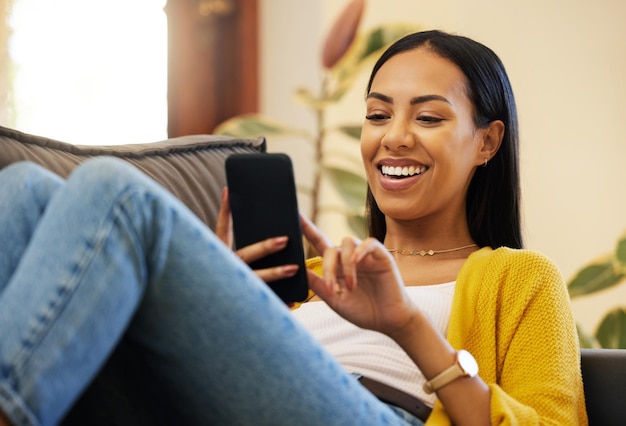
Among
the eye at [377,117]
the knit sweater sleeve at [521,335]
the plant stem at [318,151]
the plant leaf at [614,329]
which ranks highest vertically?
the eye at [377,117]

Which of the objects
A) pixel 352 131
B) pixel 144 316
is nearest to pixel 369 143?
pixel 144 316

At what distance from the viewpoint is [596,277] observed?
2459mm

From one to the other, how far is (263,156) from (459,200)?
1.78 ft

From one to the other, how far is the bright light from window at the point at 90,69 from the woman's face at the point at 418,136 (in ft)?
4.98

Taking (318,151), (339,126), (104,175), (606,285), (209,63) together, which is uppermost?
(104,175)

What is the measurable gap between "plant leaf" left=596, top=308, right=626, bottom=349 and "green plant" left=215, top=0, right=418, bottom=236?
76 cm

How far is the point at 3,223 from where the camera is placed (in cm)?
86

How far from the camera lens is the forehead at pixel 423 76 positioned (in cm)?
134

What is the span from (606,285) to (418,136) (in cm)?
135

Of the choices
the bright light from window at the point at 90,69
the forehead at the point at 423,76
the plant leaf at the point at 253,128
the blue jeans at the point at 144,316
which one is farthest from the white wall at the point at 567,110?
the blue jeans at the point at 144,316

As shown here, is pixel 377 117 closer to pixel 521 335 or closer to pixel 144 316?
pixel 521 335

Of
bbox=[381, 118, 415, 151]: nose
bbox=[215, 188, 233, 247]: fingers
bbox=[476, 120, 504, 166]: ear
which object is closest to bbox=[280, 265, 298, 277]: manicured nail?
bbox=[215, 188, 233, 247]: fingers

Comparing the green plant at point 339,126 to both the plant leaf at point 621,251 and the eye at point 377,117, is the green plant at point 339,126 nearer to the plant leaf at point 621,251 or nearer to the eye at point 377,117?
the plant leaf at point 621,251

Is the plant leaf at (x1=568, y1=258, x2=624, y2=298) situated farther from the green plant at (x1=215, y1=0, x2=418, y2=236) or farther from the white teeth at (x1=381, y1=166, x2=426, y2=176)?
the white teeth at (x1=381, y1=166, x2=426, y2=176)
